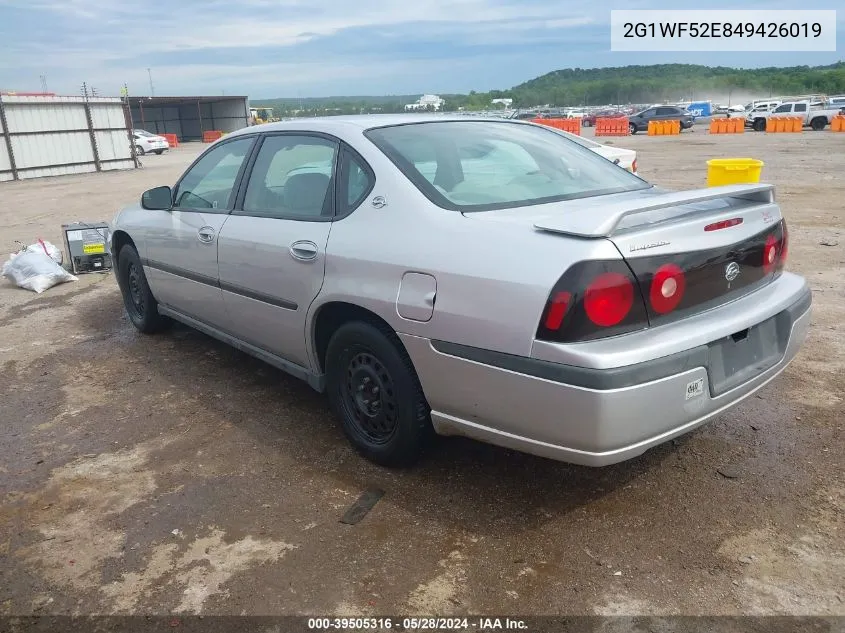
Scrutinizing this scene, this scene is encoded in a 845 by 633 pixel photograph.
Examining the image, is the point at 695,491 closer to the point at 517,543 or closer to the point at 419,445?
the point at 517,543

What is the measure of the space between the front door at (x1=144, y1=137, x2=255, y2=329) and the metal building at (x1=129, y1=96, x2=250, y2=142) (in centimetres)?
4660

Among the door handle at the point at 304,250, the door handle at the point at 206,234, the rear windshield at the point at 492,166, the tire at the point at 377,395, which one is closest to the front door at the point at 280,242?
the door handle at the point at 304,250

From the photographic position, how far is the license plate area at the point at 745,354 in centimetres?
253

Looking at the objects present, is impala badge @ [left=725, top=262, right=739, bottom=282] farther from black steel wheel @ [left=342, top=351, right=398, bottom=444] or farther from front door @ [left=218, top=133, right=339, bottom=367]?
front door @ [left=218, top=133, right=339, bottom=367]

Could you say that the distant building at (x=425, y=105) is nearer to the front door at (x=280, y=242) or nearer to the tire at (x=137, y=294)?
the front door at (x=280, y=242)

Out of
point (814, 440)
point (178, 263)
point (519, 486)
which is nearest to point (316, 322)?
point (519, 486)

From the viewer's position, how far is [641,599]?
7.61 feet

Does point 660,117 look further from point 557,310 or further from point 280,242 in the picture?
point 557,310

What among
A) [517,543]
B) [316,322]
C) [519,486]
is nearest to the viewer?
[517,543]

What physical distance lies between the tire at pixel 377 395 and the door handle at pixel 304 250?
0.37 meters

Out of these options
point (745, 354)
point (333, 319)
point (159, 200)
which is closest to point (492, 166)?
point (333, 319)

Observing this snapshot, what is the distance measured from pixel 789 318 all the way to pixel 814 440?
0.83 meters

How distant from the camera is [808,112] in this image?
33.8 metres

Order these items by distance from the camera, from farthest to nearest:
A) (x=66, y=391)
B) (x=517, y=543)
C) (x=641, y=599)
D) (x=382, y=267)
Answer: (x=66, y=391) → (x=382, y=267) → (x=517, y=543) → (x=641, y=599)
